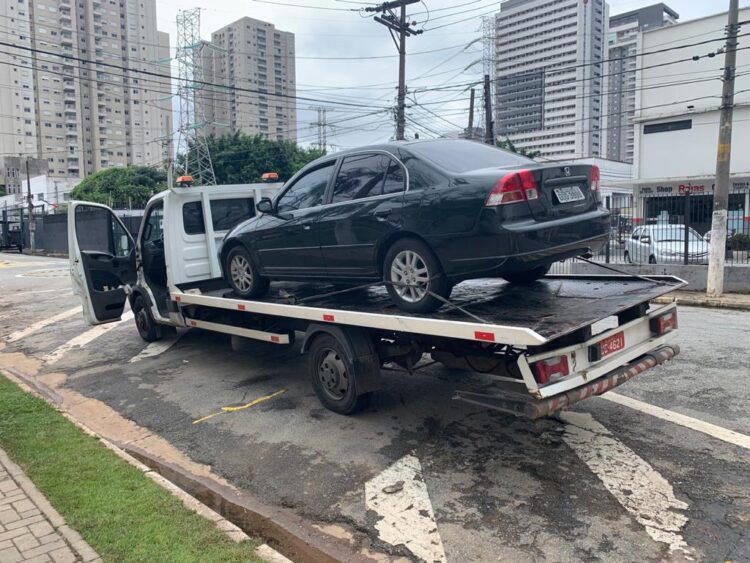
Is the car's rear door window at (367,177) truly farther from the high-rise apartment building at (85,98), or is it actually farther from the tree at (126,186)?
the high-rise apartment building at (85,98)

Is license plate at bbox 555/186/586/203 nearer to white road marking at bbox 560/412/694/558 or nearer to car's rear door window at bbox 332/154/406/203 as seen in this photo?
car's rear door window at bbox 332/154/406/203

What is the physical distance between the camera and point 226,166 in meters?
48.5

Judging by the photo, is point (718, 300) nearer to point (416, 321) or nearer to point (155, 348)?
point (416, 321)

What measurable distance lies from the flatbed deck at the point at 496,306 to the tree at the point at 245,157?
42454mm

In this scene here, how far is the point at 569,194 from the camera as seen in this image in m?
4.78

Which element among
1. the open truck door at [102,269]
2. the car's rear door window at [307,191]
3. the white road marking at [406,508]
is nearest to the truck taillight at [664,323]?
the white road marking at [406,508]

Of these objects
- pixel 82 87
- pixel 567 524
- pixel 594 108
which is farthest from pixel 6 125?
pixel 567 524

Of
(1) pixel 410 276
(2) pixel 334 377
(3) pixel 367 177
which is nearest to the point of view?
(1) pixel 410 276

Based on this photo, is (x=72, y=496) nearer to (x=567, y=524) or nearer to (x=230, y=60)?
(x=567, y=524)

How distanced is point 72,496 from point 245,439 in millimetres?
1504

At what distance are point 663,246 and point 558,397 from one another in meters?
12.2

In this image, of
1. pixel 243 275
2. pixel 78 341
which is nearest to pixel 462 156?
pixel 243 275

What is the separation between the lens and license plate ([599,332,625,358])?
14.4 ft

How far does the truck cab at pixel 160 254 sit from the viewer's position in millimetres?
8159
